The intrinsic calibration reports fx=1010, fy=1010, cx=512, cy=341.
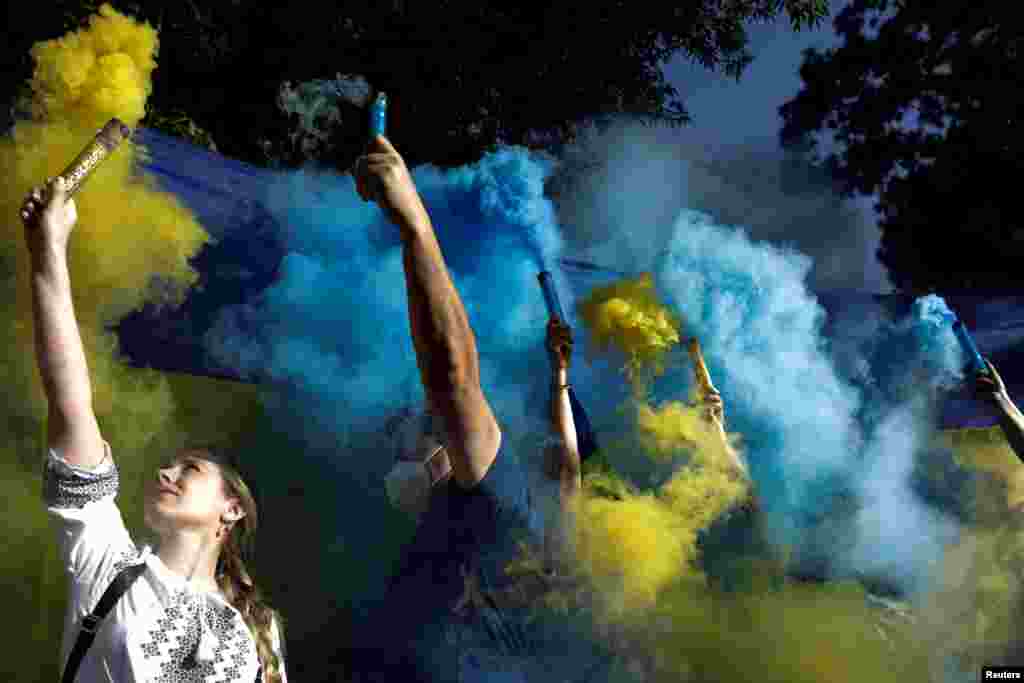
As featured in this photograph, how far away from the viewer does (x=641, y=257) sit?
12.8 ft

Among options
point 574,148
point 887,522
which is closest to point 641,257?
point 574,148

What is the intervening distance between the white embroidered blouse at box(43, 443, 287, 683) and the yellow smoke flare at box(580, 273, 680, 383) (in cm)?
190

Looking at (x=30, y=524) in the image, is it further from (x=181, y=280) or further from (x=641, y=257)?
(x=641, y=257)

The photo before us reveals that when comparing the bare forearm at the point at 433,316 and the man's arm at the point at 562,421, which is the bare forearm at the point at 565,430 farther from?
the bare forearm at the point at 433,316

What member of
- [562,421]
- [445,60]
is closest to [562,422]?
[562,421]

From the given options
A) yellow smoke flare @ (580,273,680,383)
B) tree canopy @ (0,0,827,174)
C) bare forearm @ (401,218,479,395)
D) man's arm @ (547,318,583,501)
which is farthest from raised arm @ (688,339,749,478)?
bare forearm @ (401,218,479,395)

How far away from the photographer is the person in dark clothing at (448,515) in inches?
67.9

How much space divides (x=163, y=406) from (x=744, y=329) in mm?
1971

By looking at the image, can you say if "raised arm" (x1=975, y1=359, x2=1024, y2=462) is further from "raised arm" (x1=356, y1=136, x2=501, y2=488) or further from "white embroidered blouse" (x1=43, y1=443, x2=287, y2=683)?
"white embroidered blouse" (x1=43, y1=443, x2=287, y2=683)

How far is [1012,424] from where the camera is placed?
11.2 ft

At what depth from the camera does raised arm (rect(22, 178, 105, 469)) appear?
171 cm

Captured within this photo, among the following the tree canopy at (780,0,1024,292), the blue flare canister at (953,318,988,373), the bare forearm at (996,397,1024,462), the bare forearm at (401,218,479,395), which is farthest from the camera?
the tree canopy at (780,0,1024,292)

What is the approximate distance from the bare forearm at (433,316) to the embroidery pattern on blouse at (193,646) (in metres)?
0.55

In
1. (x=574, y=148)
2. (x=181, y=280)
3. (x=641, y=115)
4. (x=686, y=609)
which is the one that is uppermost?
(x=641, y=115)
